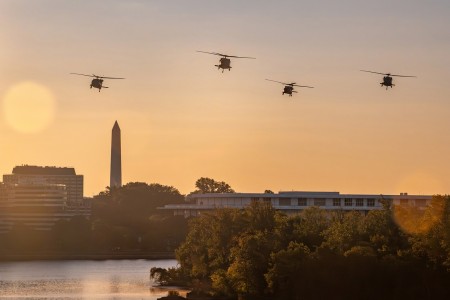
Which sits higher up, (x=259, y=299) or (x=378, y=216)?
(x=378, y=216)

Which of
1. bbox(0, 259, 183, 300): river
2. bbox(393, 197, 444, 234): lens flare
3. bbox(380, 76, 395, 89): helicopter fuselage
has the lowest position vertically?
bbox(0, 259, 183, 300): river

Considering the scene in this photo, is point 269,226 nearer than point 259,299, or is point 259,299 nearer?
point 259,299

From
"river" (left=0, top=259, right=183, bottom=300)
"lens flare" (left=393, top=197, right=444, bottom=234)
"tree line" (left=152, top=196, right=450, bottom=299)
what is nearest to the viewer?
"tree line" (left=152, top=196, right=450, bottom=299)

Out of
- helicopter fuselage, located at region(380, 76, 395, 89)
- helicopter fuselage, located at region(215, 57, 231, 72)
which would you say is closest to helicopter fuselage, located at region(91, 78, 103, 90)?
helicopter fuselage, located at region(215, 57, 231, 72)

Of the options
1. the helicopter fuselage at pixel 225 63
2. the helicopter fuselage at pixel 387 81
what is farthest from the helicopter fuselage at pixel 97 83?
the helicopter fuselage at pixel 387 81

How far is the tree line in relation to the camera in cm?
12281

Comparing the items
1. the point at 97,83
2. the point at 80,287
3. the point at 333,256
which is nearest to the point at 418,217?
the point at 333,256

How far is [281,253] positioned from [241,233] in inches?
817

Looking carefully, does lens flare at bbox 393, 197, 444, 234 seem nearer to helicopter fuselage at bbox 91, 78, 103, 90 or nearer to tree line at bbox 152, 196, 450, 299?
tree line at bbox 152, 196, 450, 299

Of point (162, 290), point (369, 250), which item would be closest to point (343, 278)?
point (369, 250)

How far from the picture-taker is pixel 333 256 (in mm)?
130625

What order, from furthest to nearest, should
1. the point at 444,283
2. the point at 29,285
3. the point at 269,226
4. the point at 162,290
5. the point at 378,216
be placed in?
the point at 29,285, the point at 162,290, the point at 269,226, the point at 378,216, the point at 444,283

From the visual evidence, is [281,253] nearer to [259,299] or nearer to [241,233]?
[259,299]

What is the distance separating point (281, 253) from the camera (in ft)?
432
